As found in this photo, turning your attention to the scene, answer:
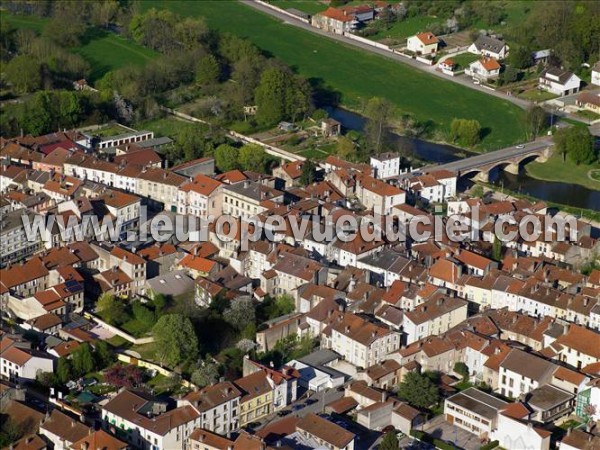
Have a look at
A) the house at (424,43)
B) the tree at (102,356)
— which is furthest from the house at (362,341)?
the house at (424,43)

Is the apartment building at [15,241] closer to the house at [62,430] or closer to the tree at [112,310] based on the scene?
the tree at [112,310]

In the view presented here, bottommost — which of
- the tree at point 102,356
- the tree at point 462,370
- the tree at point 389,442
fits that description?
the tree at point 102,356

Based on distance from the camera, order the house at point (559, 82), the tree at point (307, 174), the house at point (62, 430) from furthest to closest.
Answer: the house at point (559, 82), the tree at point (307, 174), the house at point (62, 430)

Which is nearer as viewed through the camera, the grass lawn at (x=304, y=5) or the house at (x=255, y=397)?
the house at (x=255, y=397)

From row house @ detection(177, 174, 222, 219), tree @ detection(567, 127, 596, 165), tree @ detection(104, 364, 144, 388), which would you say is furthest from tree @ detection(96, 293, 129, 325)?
tree @ detection(567, 127, 596, 165)

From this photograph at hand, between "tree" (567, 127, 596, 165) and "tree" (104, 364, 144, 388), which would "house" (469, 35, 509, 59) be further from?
"tree" (104, 364, 144, 388)

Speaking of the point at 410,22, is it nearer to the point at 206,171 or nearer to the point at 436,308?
the point at 206,171
